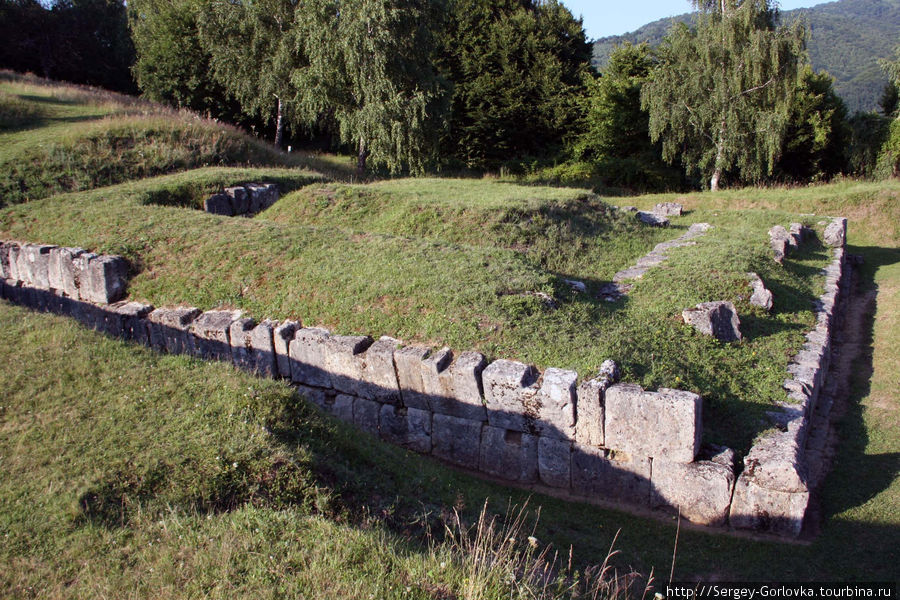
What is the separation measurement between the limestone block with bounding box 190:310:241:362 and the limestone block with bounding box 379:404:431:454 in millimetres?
2579

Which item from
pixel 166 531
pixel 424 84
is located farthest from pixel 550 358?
pixel 424 84

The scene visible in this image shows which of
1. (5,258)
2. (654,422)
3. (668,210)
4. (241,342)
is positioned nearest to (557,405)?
(654,422)

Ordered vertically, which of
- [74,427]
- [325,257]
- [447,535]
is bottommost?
[447,535]

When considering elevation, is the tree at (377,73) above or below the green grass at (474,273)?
above

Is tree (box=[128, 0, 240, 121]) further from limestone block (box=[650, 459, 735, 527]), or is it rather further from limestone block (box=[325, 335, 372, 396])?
limestone block (box=[650, 459, 735, 527])

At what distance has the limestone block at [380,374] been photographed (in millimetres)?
7473

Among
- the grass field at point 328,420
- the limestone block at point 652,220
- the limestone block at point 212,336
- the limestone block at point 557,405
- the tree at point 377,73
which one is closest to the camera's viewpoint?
the grass field at point 328,420

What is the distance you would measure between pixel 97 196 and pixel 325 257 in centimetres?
703

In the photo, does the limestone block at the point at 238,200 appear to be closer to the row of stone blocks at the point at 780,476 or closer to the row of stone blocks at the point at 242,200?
the row of stone blocks at the point at 242,200

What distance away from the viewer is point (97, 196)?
44.2 ft

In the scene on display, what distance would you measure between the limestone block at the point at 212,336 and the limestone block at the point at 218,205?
5962 mm

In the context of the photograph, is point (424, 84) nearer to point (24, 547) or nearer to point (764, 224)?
point (764, 224)

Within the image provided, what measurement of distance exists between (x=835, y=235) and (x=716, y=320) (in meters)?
9.76

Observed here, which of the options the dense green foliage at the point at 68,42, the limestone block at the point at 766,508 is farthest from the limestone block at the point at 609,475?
the dense green foliage at the point at 68,42
